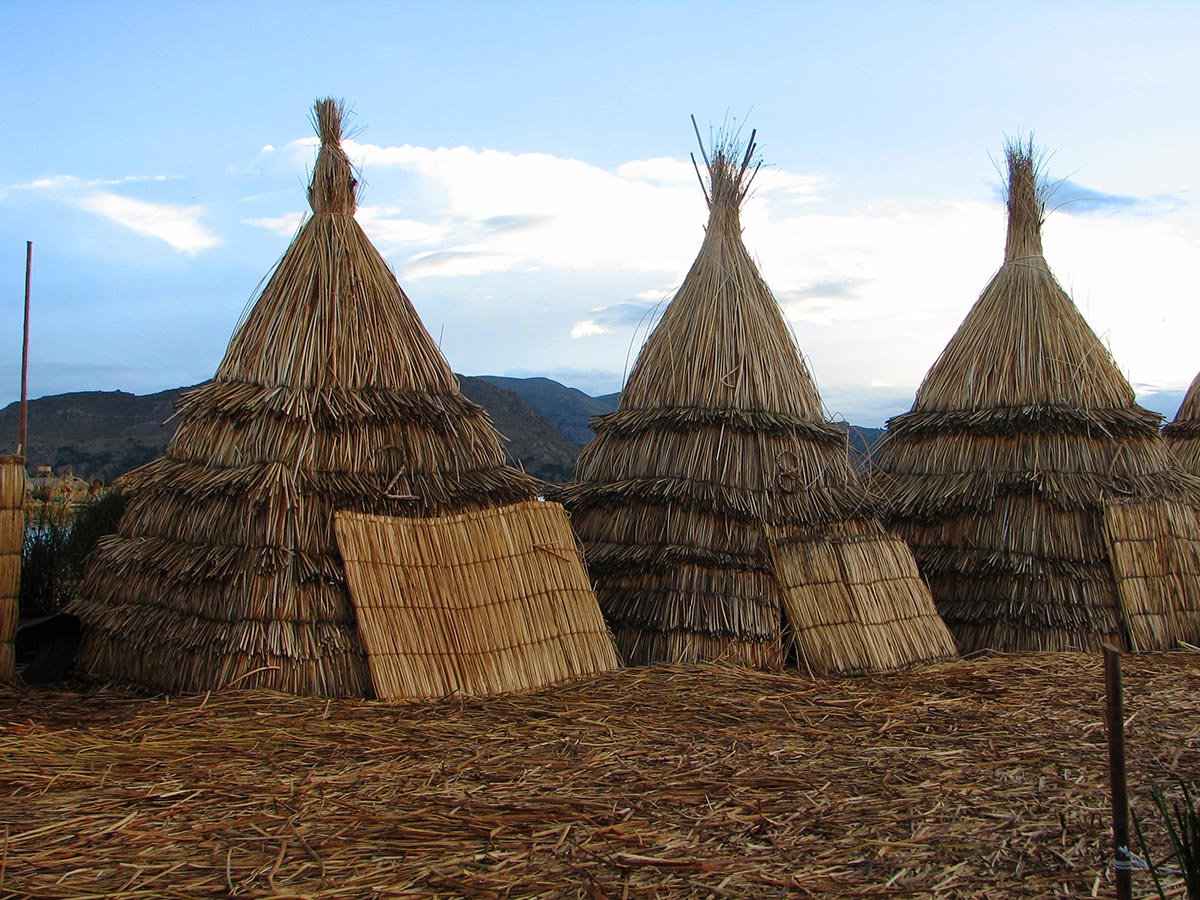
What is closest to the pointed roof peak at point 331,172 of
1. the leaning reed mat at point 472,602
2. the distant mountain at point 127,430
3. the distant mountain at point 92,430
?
the leaning reed mat at point 472,602

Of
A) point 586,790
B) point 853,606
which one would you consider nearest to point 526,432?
point 853,606

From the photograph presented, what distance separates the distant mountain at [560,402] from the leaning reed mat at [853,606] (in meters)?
25.1

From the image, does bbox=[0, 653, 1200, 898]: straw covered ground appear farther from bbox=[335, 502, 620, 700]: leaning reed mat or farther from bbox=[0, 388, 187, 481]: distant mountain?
bbox=[0, 388, 187, 481]: distant mountain

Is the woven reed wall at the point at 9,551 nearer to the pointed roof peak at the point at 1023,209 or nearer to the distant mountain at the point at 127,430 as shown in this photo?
the pointed roof peak at the point at 1023,209

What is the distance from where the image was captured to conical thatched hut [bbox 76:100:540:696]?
5.90 m

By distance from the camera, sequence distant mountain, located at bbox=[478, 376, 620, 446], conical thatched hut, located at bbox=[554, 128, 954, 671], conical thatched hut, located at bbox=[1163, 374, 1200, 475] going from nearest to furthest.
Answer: conical thatched hut, located at bbox=[554, 128, 954, 671] < conical thatched hut, located at bbox=[1163, 374, 1200, 475] < distant mountain, located at bbox=[478, 376, 620, 446]

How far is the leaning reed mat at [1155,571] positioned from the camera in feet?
26.3

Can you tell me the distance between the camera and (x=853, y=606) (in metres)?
7.20

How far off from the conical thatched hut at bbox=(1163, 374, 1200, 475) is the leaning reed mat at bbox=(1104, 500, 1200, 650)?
3.29 meters

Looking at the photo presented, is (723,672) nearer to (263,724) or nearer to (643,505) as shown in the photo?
(643,505)

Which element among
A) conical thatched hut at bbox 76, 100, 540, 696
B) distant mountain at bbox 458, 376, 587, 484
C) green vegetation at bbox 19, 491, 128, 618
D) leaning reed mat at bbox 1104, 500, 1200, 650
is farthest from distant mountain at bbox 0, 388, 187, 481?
leaning reed mat at bbox 1104, 500, 1200, 650

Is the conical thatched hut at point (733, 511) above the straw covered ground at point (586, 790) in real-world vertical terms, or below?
above

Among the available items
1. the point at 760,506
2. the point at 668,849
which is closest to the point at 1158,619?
the point at 760,506

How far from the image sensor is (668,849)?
12.3ft
